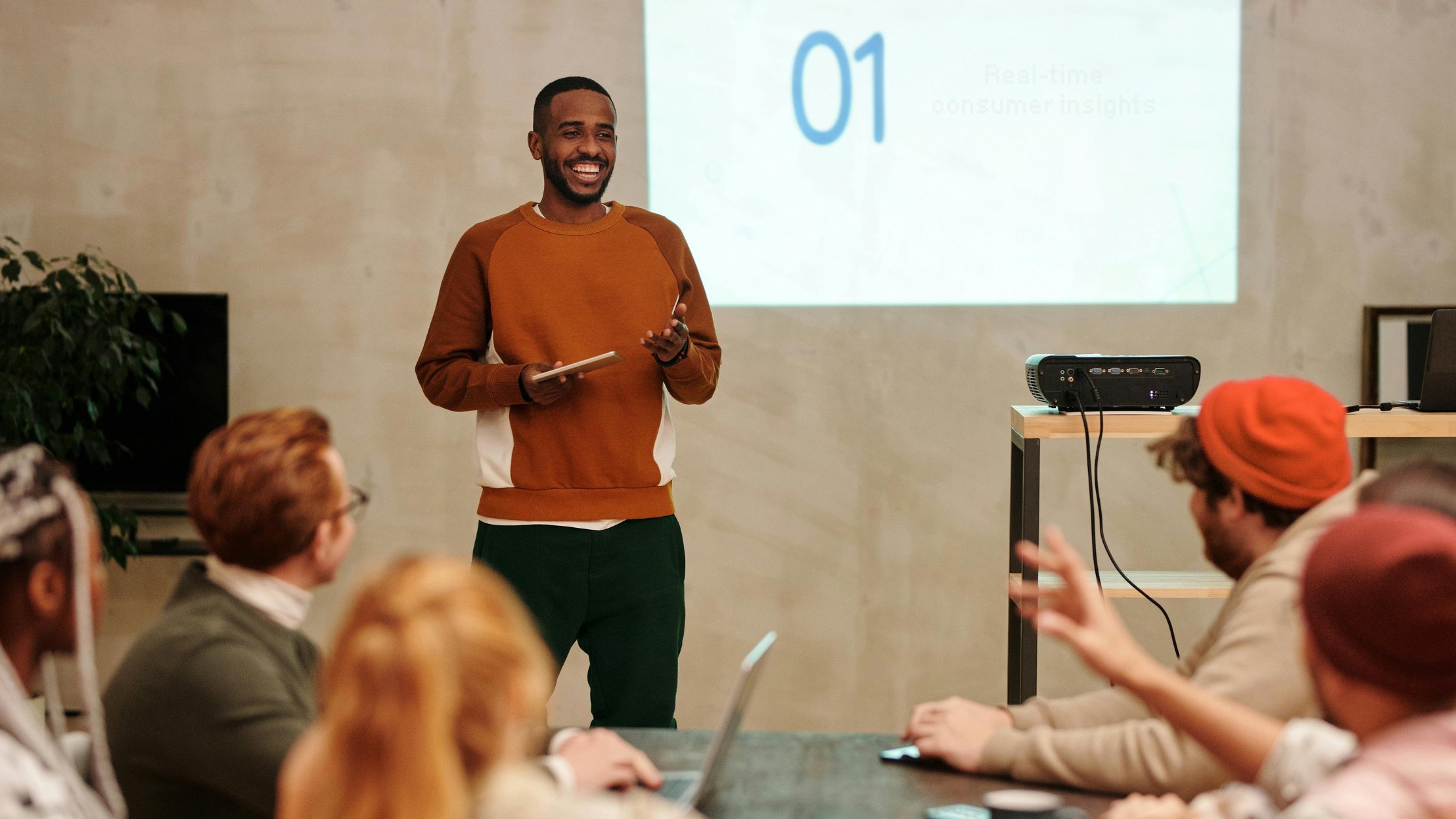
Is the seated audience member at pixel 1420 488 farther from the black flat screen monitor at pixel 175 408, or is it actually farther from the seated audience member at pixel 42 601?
the black flat screen monitor at pixel 175 408

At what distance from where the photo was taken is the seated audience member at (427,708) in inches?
31.5

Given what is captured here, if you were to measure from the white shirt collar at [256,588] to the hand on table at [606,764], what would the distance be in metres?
0.37

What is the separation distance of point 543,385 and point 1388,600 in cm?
156

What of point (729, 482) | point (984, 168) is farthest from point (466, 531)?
point (984, 168)

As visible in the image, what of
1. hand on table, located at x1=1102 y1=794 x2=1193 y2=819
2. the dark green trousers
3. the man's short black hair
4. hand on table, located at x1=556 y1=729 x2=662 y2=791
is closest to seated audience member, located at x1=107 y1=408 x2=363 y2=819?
hand on table, located at x1=556 y1=729 x2=662 y2=791

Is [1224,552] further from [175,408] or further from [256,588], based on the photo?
[175,408]

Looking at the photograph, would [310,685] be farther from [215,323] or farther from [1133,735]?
[215,323]

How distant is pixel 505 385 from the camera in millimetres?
2311

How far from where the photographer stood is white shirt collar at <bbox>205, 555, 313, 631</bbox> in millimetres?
1325

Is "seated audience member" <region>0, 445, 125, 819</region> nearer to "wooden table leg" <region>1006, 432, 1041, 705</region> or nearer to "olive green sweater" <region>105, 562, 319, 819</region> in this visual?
"olive green sweater" <region>105, 562, 319, 819</region>

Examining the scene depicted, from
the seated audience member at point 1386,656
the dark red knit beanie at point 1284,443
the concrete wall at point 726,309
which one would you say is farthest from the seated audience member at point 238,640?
the concrete wall at point 726,309

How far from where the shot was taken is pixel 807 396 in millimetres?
3590

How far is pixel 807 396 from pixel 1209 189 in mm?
1267

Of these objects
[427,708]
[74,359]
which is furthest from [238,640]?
[74,359]
